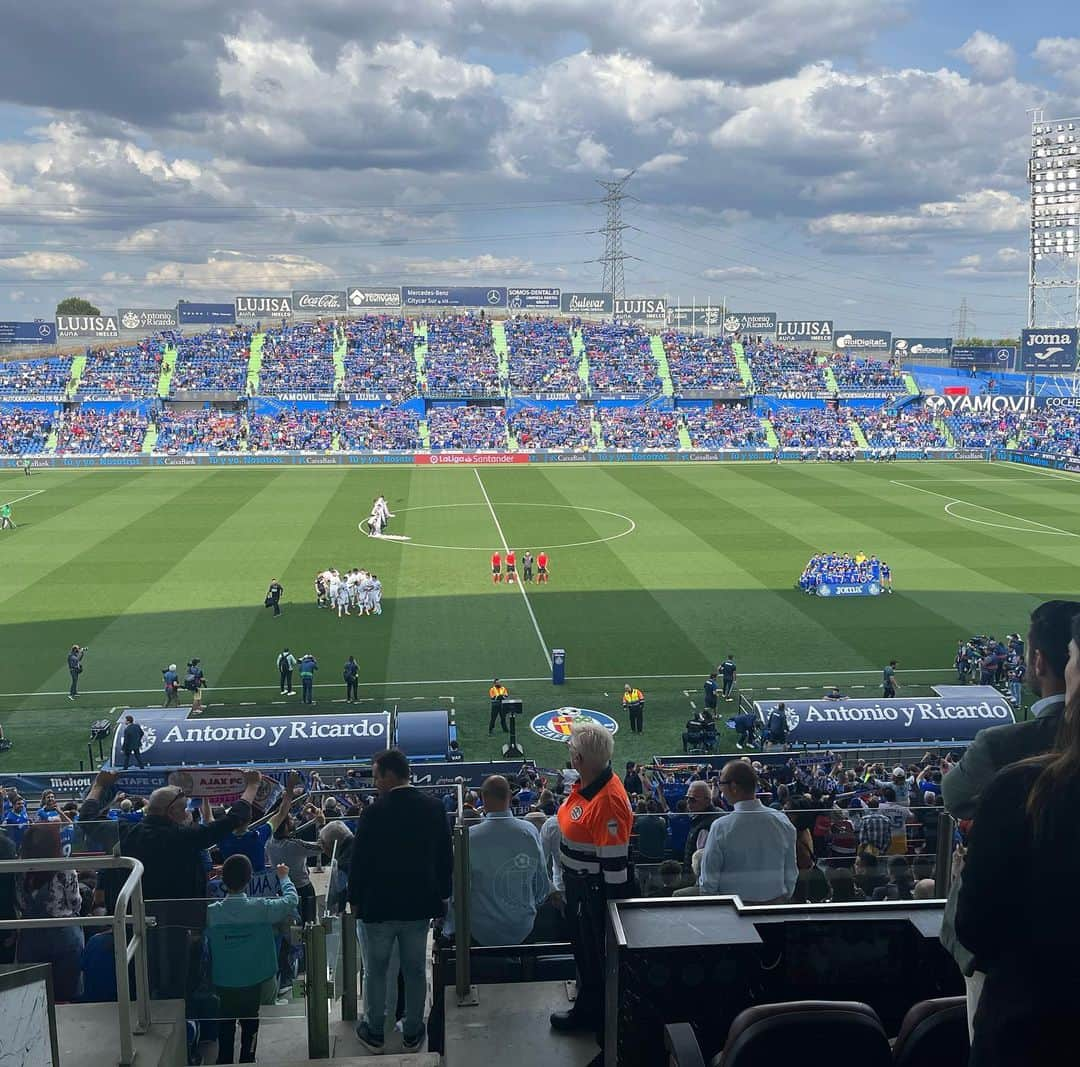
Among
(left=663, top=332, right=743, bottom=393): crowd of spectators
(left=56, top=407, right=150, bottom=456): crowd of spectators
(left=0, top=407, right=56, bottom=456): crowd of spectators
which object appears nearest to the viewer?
(left=0, top=407, right=56, bottom=456): crowd of spectators

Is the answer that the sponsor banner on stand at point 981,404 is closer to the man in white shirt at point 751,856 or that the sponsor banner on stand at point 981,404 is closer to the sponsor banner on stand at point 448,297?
the sponsor banner on stand at point 448,297

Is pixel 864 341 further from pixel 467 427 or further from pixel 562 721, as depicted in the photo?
pixel 562 721

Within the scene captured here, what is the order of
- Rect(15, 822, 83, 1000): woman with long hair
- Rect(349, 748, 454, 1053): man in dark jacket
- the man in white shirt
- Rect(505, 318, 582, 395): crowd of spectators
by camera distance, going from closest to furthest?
Rect(15, 822, 83, 1000): woman with long hair < Rect(349, 748, 454, 1053): man in dark jacket < the man in white shirt < Rect(505, 318, 582, 395): crowd of spectators

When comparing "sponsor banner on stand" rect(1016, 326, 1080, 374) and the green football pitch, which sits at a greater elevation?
"sponsor banner on stand" rect(1016, 326, 1080, 374)

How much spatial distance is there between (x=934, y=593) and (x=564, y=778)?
70.6 ft

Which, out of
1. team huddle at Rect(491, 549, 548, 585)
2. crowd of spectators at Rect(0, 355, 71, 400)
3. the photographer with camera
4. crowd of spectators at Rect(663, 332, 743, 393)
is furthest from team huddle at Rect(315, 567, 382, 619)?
crowd of spectators at Rect(663, 332, 743, 393)

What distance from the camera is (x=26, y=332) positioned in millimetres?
90750

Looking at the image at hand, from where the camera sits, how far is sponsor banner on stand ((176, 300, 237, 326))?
95438 millimetres

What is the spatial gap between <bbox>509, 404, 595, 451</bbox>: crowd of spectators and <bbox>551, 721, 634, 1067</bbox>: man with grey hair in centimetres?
6748

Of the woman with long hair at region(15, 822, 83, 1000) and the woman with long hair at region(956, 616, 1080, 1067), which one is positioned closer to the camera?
the woman with long hair at region(956, 616, 1080, 1067)

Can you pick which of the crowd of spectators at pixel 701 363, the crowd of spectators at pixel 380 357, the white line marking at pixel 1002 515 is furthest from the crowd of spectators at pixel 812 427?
the crowd of spectators at pixel 380 357

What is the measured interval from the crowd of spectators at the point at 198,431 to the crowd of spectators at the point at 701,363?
1378 inches

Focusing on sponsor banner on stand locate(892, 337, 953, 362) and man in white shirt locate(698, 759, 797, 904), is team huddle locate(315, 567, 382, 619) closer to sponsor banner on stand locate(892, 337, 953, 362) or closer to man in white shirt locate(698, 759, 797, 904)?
man in white shirt locate(698, 759, 797, 904)

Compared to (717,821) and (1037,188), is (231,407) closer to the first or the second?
(1037,188)
